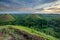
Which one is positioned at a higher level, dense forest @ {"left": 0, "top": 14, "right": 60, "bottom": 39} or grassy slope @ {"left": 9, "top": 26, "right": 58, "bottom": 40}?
dense forest @ {"left": 0, "top": 14, "right": 60, "bottom": 39}

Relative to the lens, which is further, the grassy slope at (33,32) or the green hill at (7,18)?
the green hill at (7,18)

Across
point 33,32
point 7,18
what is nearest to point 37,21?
point 33,32

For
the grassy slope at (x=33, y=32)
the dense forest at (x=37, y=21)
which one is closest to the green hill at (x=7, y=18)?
the dense forest at (x=37, y=21)

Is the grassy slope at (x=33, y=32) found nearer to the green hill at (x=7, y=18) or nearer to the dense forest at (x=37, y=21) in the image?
the dense forest at (x=37, y=21)

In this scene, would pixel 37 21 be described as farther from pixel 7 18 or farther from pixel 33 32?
pixel 7 18

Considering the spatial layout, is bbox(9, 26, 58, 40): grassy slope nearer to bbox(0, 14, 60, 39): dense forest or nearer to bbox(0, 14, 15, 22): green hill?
bbox(0, 14, 60, 39): dense forest

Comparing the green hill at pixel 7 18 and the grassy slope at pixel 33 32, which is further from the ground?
the green hill at pixel 7 18

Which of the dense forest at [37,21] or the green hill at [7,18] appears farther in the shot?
the green hill at [7,18]

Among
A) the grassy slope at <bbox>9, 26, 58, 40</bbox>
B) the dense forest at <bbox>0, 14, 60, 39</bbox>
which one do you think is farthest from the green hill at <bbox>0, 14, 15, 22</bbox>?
the grassy slope at <bbox>9, 26, 58, 40</bbox>

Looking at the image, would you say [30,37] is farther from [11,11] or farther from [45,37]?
[11,11]
